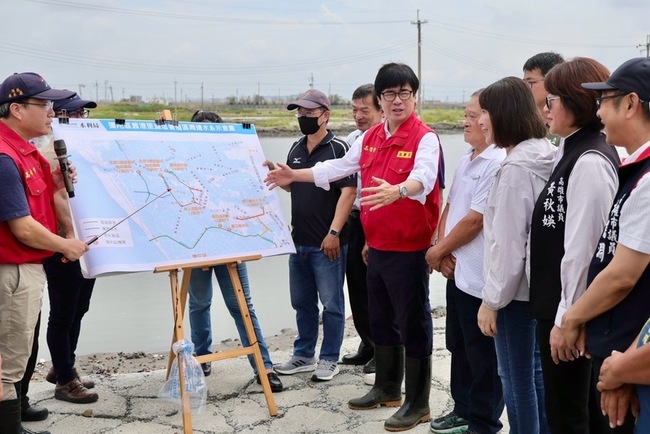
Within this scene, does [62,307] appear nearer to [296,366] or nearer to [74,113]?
[74,113]

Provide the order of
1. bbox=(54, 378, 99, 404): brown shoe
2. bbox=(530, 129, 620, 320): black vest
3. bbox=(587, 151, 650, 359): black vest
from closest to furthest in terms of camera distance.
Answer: bbox=(587, 151, 650, 359): black vest < bbox=(530, 129, 620, 320): black vest < bbox=(54, 378, 99, 404): brown shoe

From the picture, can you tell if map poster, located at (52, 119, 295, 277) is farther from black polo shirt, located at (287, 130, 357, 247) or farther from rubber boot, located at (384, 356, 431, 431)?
rubber boot, located at (384, 356, 431, 431)

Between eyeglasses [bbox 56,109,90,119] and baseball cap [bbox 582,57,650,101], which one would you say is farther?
eyeglasses [bbox 56,109,90,119]

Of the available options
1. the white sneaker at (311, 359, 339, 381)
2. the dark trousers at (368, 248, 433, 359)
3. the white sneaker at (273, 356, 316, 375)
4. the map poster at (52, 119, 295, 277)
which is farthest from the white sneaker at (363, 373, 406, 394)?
the map poster at (52, 119, 295, 277)

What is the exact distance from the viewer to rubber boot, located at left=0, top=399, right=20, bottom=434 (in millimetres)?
2832

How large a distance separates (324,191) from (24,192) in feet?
5.70

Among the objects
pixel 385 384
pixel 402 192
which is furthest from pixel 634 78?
pixel 385 384

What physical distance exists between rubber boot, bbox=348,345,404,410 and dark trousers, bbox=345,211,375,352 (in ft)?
2.12

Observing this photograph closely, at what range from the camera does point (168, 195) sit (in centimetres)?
351

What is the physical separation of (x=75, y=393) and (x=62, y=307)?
0.49 meters

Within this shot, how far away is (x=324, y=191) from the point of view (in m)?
4.01

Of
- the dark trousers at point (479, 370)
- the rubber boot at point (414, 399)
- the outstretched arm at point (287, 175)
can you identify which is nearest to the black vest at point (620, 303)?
the dark trousers at point (479, 370)

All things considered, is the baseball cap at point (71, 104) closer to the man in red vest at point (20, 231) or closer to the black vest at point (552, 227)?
the man in red vest at point (20, 231)

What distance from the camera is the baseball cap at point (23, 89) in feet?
9.78
